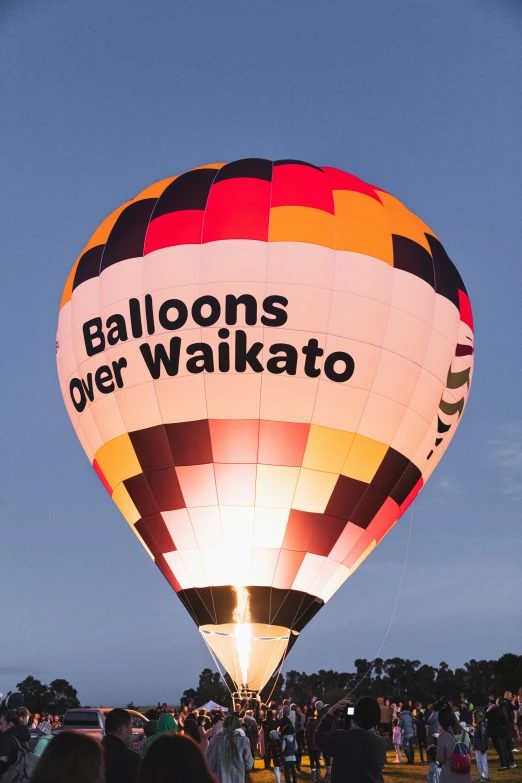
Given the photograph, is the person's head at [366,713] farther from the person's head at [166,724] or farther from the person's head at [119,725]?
the person's head at [166,724]

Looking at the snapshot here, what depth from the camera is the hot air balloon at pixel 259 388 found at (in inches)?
510

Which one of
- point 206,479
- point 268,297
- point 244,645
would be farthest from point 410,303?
point 244,645

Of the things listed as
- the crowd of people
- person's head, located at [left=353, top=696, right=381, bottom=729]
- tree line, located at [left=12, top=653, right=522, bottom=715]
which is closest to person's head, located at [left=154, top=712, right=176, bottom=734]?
the crowd of people

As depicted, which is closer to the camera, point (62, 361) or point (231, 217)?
point (231, 217)

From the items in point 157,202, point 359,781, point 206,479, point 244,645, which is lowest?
point 359,781

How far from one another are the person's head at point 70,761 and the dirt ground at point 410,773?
8619 mm

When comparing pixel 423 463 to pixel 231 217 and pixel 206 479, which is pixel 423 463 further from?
pixel 231 217

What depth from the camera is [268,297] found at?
1306cm

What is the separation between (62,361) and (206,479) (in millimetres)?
3803

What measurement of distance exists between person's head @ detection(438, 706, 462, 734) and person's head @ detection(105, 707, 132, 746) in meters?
2.67

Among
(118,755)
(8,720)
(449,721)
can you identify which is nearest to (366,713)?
(118,755)

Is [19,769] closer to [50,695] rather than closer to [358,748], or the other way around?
[358,748]

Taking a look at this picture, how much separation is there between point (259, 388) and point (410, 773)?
5612mm

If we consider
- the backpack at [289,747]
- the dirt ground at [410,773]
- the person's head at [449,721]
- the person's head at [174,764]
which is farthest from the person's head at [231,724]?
the person's head at [174,764]
